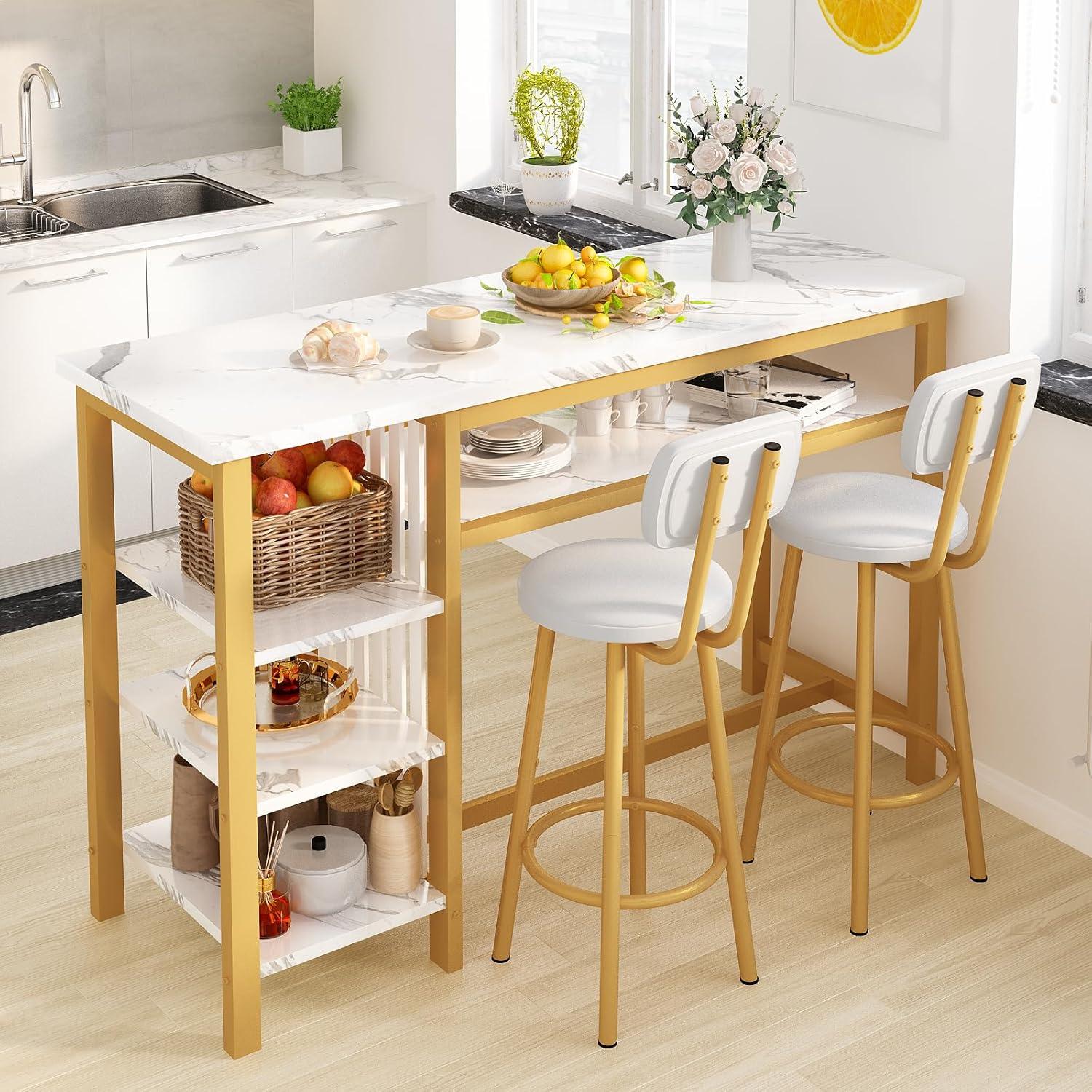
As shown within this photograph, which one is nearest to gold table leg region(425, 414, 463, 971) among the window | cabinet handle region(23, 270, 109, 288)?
the window

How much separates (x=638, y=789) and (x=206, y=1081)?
928mm

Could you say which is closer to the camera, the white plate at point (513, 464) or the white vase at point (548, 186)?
the white plate at point (513, 464)

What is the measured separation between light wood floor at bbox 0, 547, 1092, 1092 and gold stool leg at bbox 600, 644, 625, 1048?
3.2 inches

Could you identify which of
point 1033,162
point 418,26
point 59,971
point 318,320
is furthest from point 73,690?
point 1033,162

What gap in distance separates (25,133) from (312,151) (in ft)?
2.63

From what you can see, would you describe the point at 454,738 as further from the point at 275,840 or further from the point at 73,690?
the point at 73,690

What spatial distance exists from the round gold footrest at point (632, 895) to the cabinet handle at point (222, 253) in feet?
6.66

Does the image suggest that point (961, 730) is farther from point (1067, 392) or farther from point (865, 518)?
point (1067, 392)

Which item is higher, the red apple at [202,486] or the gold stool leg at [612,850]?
the red apple at [202,486]

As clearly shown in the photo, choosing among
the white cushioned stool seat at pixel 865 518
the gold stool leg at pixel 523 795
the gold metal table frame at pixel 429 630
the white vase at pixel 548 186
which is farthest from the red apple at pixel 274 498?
the white vase at pixel 548 186

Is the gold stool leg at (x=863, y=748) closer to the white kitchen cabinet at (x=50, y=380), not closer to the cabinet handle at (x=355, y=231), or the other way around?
the white kitchen cabinet at (x=50, y=380)

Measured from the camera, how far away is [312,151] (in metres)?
4.94

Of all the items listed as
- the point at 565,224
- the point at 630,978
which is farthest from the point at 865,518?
the point at 565,224

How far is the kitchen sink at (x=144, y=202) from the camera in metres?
4.78
